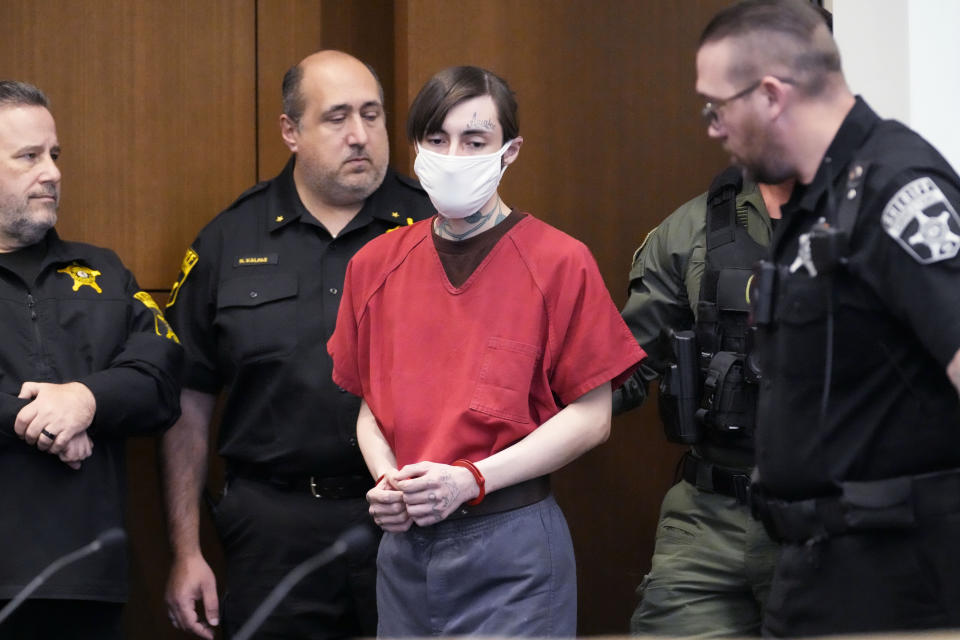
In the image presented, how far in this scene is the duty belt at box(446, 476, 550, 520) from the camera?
229 cm

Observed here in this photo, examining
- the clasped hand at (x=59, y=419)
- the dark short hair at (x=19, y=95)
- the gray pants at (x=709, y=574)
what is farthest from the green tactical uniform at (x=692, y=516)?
the dark short hair at (x=19, y=95)

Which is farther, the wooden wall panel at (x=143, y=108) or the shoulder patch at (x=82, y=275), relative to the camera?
the wooden wall panel at (x=143, y=108)

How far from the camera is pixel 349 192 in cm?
313

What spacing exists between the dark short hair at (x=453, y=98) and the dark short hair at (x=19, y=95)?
110 centimetres

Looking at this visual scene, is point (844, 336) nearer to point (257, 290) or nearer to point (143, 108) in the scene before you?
point (257, 290)

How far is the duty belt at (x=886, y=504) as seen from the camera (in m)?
1.87

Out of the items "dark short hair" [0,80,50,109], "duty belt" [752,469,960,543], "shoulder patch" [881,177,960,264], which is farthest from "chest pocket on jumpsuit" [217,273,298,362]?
"shoulder patch" [881,177,960,264]

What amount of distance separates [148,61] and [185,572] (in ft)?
4.79

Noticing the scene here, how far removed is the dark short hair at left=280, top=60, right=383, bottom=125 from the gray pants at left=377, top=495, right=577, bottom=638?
1.37 m

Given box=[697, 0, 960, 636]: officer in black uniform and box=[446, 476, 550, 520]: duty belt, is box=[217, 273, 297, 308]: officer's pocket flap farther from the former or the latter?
box=[697, 0, 960, 636]: officer in black uniform

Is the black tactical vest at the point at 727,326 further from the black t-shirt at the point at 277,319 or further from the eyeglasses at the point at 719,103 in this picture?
the black t-shirt at the point at 277,319

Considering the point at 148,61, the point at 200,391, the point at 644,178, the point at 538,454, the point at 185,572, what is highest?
the point at 148,61

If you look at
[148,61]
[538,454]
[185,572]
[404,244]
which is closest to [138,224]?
[148,61]

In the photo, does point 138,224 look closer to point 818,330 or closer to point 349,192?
point 349,192
